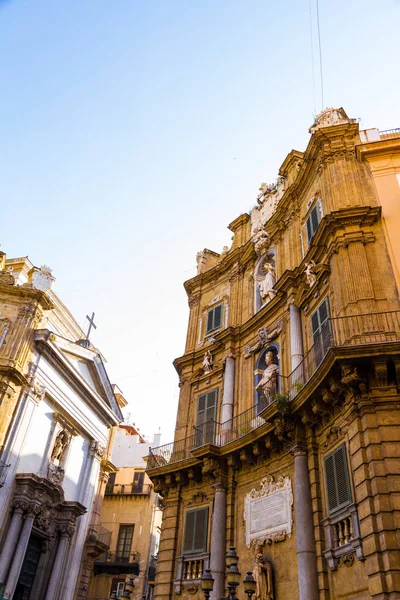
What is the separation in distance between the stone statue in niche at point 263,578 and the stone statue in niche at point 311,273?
7918 mm

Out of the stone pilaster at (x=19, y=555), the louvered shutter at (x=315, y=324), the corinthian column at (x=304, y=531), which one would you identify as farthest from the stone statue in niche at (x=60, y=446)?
the louvered shutter at (x=315, y=324)

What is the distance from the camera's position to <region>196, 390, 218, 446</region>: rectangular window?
18031mm

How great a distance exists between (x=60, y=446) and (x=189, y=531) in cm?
1130

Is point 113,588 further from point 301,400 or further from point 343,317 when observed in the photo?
point 343,317

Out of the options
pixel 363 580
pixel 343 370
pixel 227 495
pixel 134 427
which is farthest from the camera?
pixel 134 427

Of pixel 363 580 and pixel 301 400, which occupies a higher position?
pixel 301 400

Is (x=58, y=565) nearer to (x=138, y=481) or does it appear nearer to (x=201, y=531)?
(x=201, y=531)

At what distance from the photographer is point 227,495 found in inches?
628

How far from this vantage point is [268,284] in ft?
63.2

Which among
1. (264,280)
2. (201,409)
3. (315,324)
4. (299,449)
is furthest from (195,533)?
(264,280)

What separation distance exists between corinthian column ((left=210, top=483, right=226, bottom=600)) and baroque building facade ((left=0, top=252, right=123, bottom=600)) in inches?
388

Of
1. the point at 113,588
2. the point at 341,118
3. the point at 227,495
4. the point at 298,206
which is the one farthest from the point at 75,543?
the point at 341,118

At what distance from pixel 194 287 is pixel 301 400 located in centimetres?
1214

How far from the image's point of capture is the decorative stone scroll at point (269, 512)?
13.6m
